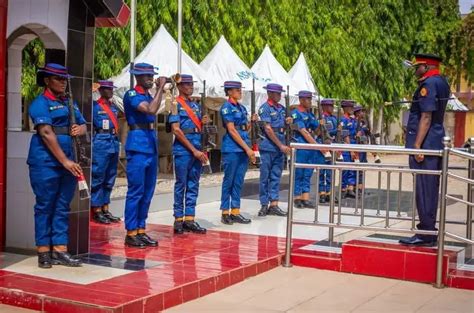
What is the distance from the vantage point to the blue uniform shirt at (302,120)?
35.9ft

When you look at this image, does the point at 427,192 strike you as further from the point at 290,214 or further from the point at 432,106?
the point at 290,214

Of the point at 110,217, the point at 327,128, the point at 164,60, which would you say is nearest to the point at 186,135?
the point at 110,217

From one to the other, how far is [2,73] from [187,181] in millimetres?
2705

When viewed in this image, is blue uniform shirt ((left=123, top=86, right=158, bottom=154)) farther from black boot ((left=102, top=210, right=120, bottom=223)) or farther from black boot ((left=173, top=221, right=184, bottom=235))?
black boot ((left=102, top=210, right=120, bottom=223))

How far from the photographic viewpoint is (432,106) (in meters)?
6.95

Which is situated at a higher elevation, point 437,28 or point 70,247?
point 437,28

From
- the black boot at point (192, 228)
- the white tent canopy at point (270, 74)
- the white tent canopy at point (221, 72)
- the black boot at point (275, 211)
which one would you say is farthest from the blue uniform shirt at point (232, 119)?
the white tent canopy at point (270, 74)

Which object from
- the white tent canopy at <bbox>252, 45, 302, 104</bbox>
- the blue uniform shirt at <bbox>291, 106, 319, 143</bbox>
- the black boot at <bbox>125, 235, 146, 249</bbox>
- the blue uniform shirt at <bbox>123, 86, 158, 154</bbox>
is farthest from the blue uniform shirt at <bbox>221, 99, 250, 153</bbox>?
the white tent canopy at <bbox>252, 45, 302, 104</bbox>

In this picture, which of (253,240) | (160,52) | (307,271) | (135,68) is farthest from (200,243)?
(160,52)

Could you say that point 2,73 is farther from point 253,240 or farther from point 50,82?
point 253,240

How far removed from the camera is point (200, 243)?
7.84m

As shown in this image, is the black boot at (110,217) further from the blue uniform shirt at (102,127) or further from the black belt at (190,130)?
the black belt at (190,130)

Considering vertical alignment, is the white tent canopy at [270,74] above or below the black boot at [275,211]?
above

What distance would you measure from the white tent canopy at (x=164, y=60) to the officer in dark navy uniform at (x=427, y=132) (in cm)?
788
